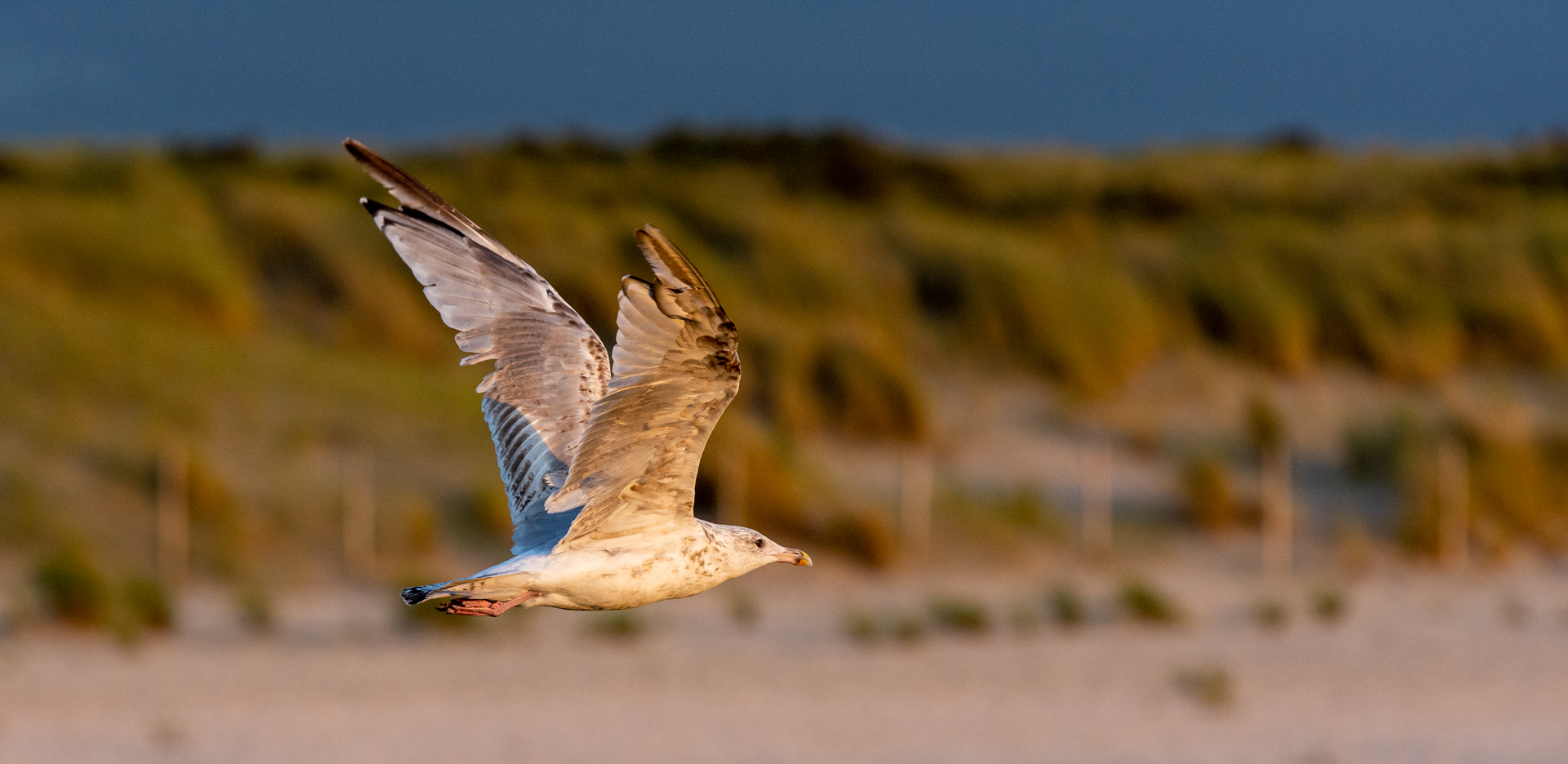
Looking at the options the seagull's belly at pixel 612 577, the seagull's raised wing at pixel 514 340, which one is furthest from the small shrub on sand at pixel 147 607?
the seagull's belly at pixel 612 577

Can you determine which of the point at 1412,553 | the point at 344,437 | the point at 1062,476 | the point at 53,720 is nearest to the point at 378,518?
the point at 344,437

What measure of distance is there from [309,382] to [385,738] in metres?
7.97

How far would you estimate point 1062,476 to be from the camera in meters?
19.4

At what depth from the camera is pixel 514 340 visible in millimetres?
5984

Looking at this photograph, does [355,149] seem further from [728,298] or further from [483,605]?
[728,298]

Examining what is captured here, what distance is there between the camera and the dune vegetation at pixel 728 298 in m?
16.8

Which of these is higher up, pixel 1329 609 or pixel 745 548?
pixel 745 548

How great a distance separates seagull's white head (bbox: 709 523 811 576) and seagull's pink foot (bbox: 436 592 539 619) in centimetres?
61

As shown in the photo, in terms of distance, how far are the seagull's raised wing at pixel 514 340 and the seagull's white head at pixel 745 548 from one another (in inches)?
22.8

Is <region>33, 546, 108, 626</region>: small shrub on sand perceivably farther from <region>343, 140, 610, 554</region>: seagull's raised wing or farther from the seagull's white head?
the seagull's white head

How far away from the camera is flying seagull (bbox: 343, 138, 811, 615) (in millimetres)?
4539

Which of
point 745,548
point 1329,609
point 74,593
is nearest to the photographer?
point 745,548

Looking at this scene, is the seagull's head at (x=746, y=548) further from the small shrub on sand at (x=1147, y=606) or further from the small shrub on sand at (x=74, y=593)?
the small shrub on sand at (x=1147, y=606)

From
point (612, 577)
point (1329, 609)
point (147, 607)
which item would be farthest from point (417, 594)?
point (1329, 609)
